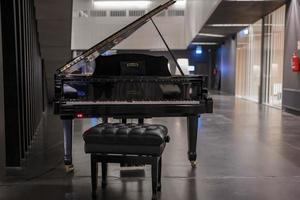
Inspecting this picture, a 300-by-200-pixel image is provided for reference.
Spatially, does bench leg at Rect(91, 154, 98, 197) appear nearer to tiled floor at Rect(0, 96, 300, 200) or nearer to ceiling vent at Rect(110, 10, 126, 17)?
tiled floor at Rect(0, 96, 300, 200)

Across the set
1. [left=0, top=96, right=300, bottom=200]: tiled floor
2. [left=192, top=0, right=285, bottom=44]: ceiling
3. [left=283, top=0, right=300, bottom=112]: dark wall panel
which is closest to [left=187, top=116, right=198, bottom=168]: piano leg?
[left=0, top=96, right=300, bottom=200]: tiled floor

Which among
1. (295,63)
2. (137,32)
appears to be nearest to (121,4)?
(137,32)

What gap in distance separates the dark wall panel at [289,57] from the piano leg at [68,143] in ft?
22.3

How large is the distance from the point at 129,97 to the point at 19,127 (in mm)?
1211

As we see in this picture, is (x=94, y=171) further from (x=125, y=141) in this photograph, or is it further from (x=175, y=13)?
(x=175, y=13)

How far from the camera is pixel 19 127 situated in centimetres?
390

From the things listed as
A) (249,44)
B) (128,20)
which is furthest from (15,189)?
(128,20)

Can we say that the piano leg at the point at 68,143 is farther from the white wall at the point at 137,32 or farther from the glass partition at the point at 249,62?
the white wall at the point at 137,32

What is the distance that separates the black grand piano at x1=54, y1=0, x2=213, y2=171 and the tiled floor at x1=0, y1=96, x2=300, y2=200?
15.7 inches

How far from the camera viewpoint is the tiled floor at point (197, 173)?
3242 millimetres

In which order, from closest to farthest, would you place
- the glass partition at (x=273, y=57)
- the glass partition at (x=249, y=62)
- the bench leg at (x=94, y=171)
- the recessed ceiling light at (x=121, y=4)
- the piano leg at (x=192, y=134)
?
the bench leg at (x=94, y=171) → the piano leg at (x=192, y=134) → the glass partition at (x=273, y=57) → the glass partition at (x=249, y=62) → the recessed ceiling light at (x=121, y=4)

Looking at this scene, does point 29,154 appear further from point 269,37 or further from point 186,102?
point 269,37

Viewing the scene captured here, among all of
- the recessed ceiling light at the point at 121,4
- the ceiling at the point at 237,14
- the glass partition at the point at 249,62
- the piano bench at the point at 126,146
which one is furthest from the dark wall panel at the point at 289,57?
the recessed ceiling light at the point at 121,4

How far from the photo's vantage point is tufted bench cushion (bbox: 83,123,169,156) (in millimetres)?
2955
